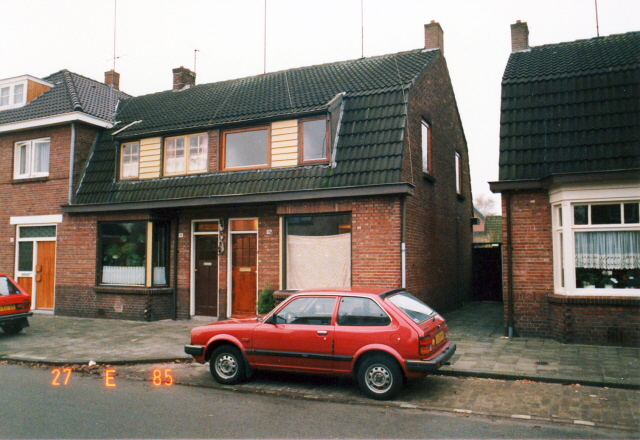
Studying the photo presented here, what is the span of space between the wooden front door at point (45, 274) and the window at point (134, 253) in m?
2.09

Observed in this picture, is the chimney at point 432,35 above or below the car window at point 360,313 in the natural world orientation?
above

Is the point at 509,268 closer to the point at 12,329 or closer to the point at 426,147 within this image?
the point at 426,147

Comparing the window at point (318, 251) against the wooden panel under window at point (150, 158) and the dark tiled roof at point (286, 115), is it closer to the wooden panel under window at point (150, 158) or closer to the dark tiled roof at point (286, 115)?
the dark tiled roof at point (286, 115)

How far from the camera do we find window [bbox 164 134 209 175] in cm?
1462

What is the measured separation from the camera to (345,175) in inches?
477

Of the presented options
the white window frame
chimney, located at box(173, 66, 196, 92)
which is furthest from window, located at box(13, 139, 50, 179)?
the white window frame

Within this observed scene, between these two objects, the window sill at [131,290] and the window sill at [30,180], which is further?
the window sill at [30,180]

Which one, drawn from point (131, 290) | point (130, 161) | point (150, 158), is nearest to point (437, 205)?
point (150, 158)

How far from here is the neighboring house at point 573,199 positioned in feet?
33.3

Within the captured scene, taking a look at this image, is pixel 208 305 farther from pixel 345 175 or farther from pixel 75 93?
pixel 75 93

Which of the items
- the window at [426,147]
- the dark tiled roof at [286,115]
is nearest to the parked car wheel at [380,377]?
the dark tiled roof at [286,115]

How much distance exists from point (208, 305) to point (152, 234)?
8.62 feet

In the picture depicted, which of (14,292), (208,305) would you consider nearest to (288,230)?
(208,305)

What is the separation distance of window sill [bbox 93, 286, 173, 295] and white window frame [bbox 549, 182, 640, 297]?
10185mm
